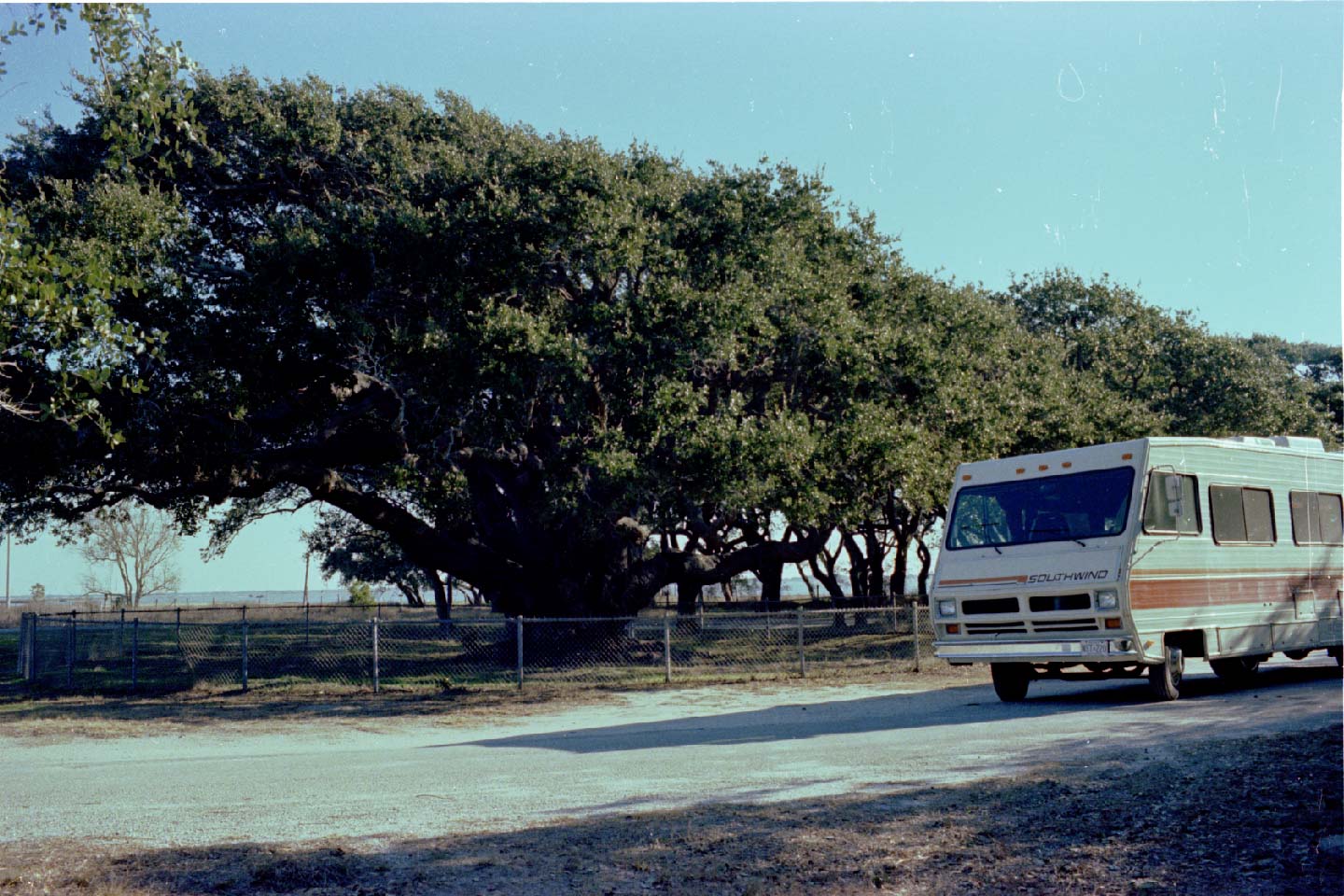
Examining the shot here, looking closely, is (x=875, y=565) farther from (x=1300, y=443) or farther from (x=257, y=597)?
(x=257, y=597)

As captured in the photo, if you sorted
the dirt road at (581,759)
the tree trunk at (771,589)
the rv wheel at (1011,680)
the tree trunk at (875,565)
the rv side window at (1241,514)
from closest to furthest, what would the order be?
the dirt road at (581,759), the rv side window at (1241,514), the rv wheel at (1011,680), the tree trunk at (771,589), the tree trunk at (875,565)

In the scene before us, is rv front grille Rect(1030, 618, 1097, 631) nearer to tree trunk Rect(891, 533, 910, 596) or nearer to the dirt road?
the dirt road

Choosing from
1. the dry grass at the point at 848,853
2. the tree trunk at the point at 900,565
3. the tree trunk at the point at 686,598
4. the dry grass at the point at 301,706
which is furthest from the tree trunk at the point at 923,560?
the dry grass at the point at 848,853

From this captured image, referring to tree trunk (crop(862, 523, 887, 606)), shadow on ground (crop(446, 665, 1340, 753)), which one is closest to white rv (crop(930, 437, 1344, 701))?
shadow on ground (crop(446, 665, 1340, 753))

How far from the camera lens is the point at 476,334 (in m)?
19.5

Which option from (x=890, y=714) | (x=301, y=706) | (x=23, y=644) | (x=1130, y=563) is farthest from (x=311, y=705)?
(x=1130, y=563)

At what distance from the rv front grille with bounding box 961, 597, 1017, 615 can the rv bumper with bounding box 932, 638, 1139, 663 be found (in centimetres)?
40

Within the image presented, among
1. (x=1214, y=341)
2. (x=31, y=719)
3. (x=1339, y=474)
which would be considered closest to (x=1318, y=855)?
(x=1339, y=474)

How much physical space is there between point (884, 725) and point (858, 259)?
1442 centimetres

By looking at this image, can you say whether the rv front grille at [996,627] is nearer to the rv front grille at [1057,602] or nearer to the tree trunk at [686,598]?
the rv front grille at [1057,602]

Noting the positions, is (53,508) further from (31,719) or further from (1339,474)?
(1339,474)

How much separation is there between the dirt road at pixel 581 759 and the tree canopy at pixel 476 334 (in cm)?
535

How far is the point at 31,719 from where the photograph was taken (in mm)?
17203

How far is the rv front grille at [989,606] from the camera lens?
567 inches
